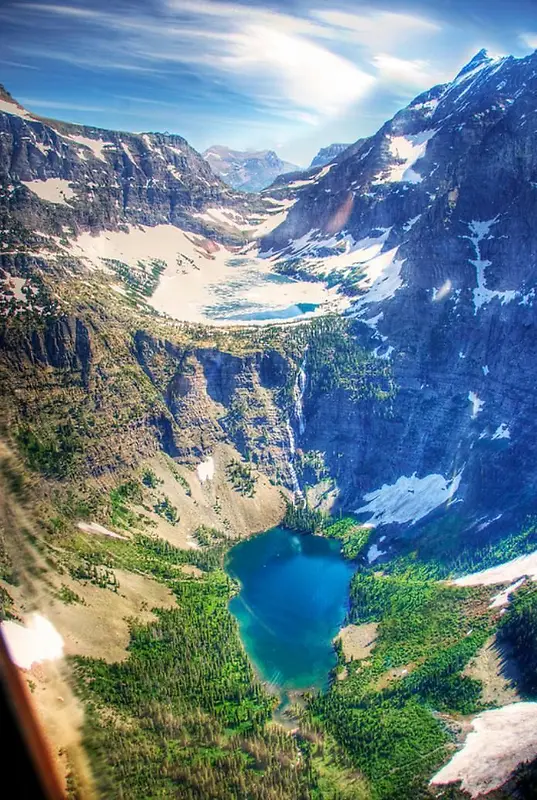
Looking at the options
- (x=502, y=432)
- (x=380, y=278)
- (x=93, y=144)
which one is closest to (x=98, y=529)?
(x=502, y=432)

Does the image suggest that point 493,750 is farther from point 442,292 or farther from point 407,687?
point 442,292

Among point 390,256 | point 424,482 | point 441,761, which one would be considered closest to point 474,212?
point 390,256

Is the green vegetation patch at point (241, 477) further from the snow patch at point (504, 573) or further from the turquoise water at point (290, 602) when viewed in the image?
the snow patch at point (504, 573)

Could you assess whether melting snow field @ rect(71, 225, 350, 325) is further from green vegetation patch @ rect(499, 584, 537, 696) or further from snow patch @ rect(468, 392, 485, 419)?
green vegetation patch @ rect(499, 584, 537, 696)

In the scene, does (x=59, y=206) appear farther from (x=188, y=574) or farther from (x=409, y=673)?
(x=409, y=673)

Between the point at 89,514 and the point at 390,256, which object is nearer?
the point at 89,514

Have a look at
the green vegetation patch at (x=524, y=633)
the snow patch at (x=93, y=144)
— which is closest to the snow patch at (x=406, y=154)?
the snow patch at (x=93, y=144)
